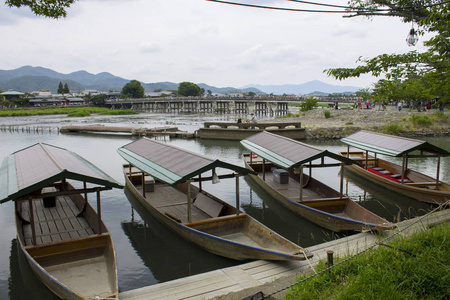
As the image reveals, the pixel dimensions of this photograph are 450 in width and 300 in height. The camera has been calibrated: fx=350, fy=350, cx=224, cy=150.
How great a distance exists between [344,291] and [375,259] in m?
1.43

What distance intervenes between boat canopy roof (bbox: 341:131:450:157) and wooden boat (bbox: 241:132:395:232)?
331 centimetres

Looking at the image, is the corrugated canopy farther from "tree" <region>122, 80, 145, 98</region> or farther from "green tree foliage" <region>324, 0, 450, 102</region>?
"tree" <region>122, 80, 145, 98</region>

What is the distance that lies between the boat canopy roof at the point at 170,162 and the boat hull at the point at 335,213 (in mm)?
2853

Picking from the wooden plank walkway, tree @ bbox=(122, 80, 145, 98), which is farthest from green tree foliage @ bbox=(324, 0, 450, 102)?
tree @ bbox=(122, 80, 145, 98)

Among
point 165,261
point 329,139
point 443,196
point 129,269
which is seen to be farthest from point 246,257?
point 329,139

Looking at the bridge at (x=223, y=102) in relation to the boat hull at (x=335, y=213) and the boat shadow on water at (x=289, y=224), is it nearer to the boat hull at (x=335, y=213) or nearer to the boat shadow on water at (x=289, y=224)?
the boat shadow on water at (x=289, y=224)

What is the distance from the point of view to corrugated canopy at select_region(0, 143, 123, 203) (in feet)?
29.3

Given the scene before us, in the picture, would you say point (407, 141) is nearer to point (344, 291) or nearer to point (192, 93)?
point (344, 291)

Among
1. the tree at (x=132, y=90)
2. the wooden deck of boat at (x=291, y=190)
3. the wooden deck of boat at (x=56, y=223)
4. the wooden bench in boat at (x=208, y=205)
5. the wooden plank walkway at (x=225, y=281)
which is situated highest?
the tree at (x=132, y=90)

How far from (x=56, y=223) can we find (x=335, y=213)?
9903 mm

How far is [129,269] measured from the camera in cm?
1058

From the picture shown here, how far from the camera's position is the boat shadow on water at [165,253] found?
10.3 metres

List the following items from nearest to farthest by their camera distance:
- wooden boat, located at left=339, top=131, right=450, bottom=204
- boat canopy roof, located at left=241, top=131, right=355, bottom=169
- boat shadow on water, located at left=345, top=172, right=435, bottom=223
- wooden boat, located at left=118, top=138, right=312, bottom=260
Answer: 1. wooden boat, located at left=118, top=138, right=312, bottom=260
2. boat canopy roof, located at left=241, top=131, right=355, bottom=169
3. boat shadow on water, located at left=345, top=172, right=435, bottom=223
4. wooden boat, located at left=339, top=131, right=450, bottom=204

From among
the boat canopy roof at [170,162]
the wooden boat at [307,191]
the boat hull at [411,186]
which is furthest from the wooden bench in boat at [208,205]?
the boat hull at [411,186]
